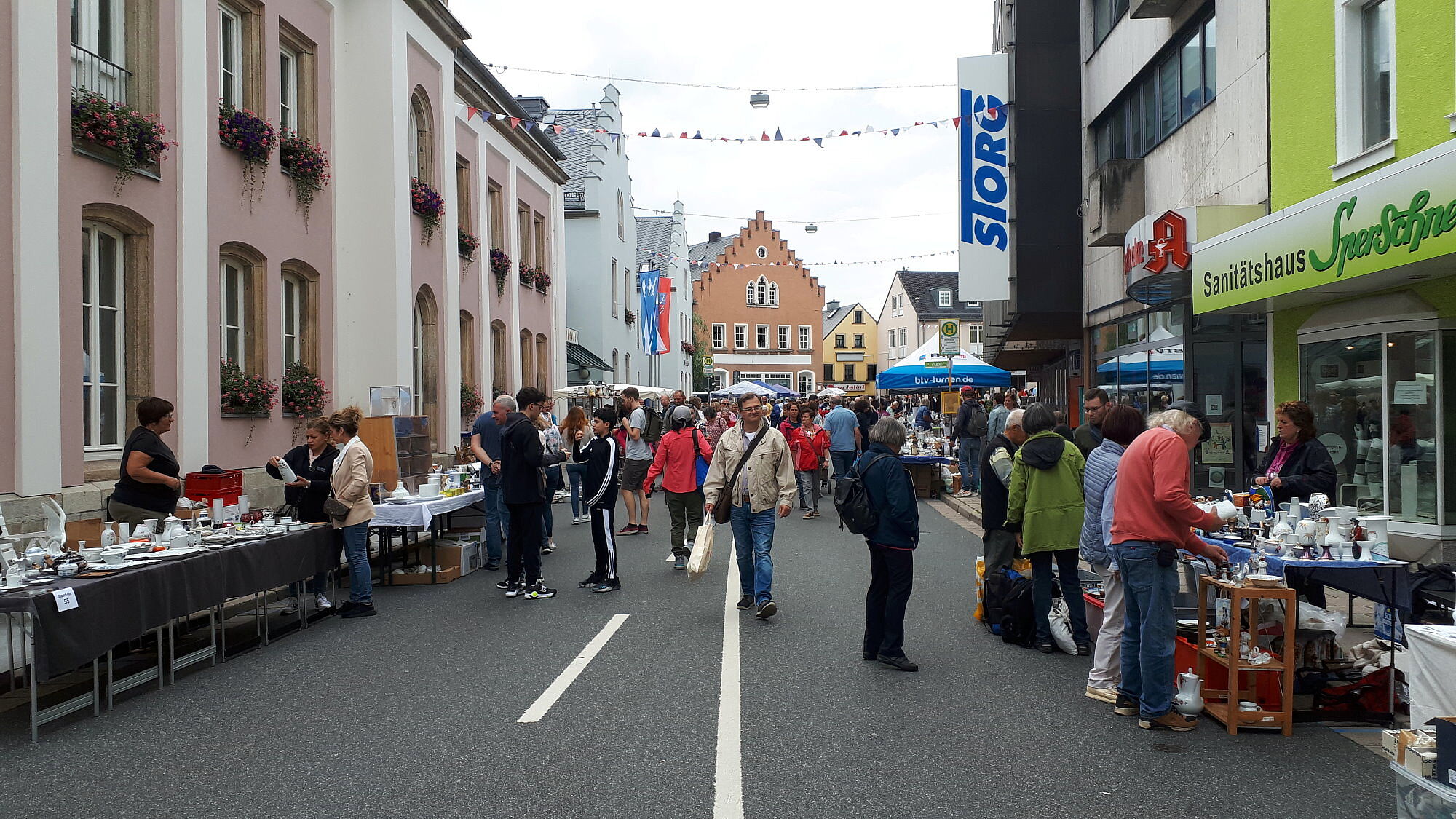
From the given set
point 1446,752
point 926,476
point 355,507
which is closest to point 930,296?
point 926,476

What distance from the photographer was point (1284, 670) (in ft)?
17.7

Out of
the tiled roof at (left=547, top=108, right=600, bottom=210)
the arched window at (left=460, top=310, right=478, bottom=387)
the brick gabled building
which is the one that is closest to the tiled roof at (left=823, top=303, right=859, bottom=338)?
the brick gabled building

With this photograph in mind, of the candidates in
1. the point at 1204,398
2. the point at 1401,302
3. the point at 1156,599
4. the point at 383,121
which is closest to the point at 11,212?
the point at 383,121

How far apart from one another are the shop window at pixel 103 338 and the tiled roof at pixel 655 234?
40687mm

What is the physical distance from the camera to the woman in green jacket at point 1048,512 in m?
7.07

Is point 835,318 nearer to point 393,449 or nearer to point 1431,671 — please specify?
point 393,449

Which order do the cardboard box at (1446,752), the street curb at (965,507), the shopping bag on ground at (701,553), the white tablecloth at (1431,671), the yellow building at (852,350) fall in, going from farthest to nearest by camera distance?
the yellow building at (852,350), the street curb at (965,507), the shopping bag on ground at (701,553), the white tablecloth at (1431,671), the cardboard box at (1446,752)

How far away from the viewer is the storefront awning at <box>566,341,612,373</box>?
32.2 metres

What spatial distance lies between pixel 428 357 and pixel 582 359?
14.3 meters

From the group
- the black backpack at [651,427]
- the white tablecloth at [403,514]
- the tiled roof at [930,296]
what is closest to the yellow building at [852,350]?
the tiled roof at [930,296]

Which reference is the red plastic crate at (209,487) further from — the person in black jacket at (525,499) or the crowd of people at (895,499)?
the person in black jacket at (525,499)

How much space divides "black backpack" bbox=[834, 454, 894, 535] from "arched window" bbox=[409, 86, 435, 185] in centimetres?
1327

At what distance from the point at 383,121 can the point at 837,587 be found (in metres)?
10.4

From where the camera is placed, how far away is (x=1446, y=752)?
3619mm
